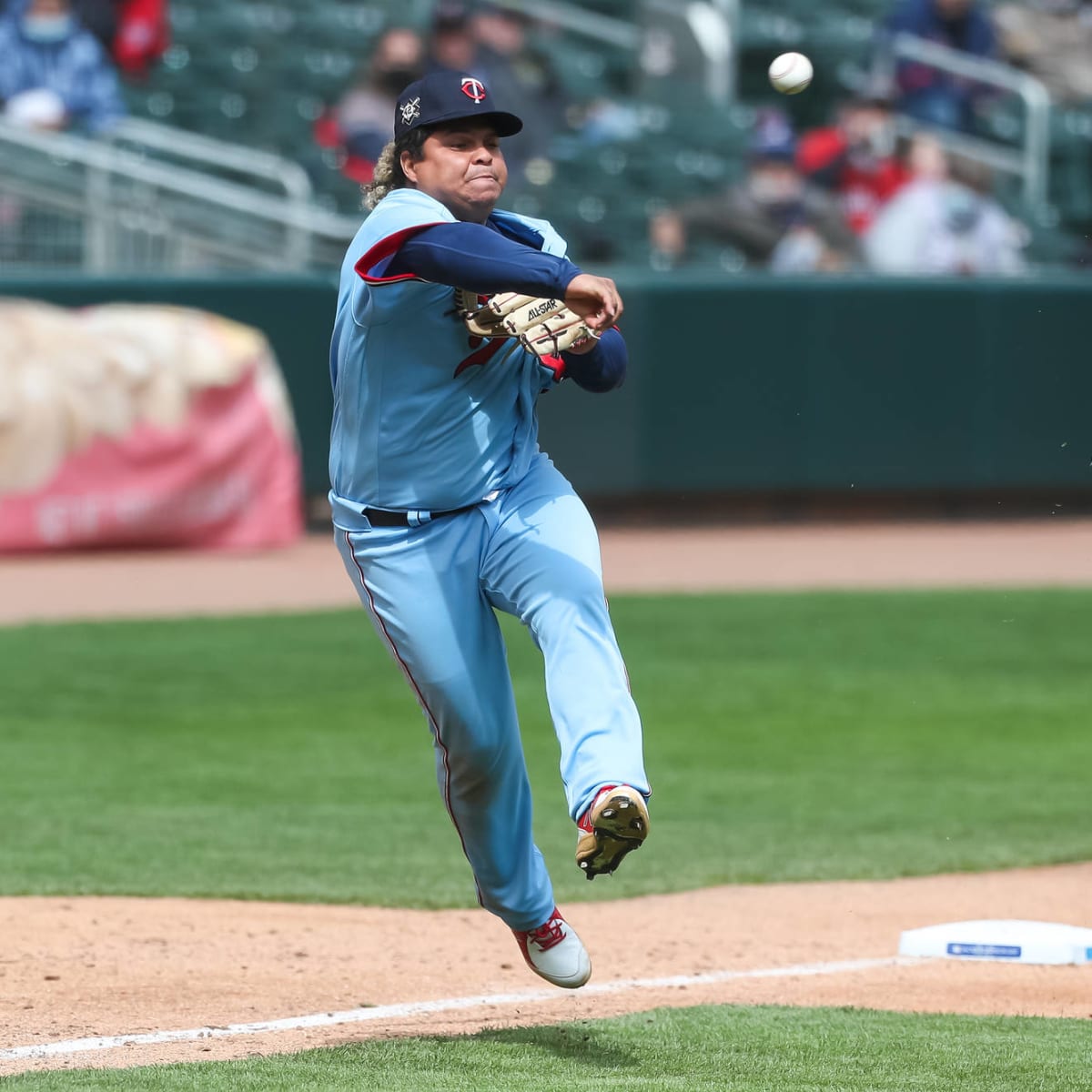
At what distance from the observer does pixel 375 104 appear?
1437 cm

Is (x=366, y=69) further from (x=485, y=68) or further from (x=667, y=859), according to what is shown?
(x=667, y=859)

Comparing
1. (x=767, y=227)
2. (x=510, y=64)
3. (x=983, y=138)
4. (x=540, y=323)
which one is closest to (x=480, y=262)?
(x=540, y=323)

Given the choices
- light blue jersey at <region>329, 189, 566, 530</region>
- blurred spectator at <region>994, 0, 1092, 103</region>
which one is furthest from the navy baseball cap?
blurred spectator at <region>994, 0, 1092, 103</region>

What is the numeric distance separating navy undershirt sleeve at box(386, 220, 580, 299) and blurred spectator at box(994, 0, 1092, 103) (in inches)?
603

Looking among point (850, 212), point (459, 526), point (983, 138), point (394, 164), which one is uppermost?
point (394, 164)

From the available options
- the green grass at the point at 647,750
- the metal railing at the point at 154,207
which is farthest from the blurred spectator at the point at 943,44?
the green grass at the point at 647,750

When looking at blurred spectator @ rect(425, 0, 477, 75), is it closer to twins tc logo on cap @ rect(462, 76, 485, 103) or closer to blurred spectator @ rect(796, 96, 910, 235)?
blurred spectator @ rect(796, 96, 910, 235)

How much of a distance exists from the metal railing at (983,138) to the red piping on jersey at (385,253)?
1308cm

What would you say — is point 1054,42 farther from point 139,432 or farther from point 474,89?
point 474,89

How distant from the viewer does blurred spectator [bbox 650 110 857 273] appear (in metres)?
15.6

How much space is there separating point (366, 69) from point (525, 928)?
37.7ft

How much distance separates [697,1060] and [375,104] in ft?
35.7

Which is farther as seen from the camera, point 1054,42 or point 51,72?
point 1054,42

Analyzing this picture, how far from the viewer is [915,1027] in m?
4.77
